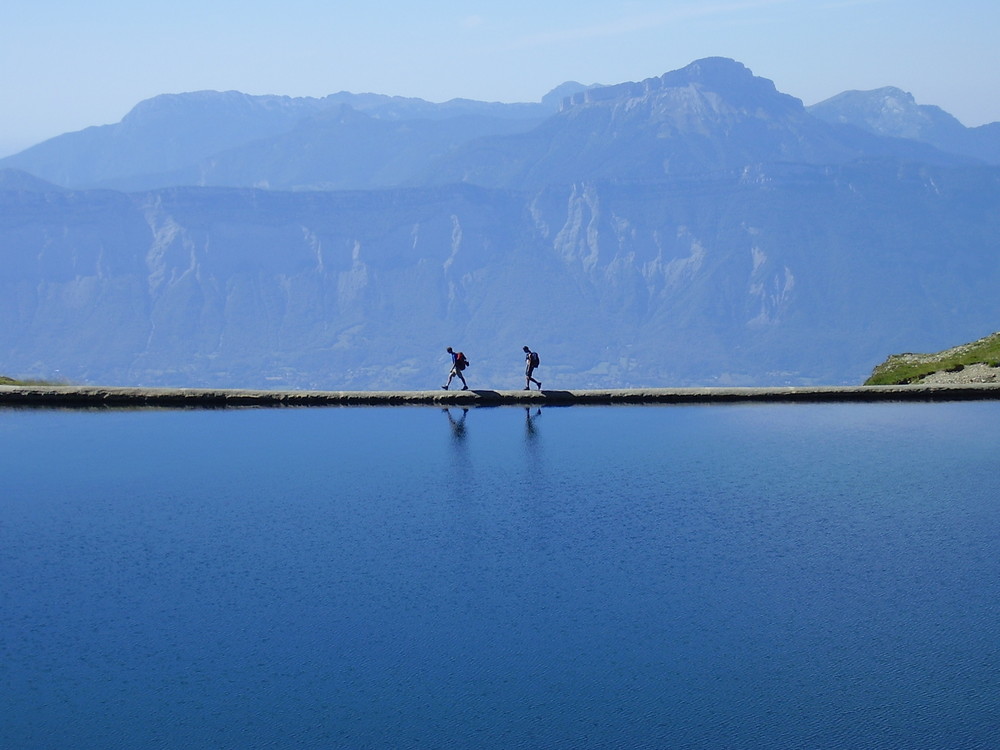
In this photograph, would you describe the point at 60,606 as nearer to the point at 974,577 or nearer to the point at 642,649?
the point at 642,649

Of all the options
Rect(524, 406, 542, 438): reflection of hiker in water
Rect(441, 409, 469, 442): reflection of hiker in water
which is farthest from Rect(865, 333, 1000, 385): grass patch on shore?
Rect(441, 409, 469, 442): reflection of hiker in water

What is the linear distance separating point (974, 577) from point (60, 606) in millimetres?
19286

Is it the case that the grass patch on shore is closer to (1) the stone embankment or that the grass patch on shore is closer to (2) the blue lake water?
(1) the stone embankment

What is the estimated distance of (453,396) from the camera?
52.2 m

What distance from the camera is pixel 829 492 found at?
37.2m

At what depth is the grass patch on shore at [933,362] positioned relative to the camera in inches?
2226

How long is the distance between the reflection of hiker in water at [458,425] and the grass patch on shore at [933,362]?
1905 cm

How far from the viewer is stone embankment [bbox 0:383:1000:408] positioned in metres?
51.1

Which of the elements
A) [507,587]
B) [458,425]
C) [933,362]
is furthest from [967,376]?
[507,587]

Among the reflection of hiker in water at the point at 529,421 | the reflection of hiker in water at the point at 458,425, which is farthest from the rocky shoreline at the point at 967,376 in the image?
the reflection of hiker in water at the point at 458,425

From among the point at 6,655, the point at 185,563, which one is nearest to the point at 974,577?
the point at 185,563

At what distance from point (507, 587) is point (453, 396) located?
2333 cm

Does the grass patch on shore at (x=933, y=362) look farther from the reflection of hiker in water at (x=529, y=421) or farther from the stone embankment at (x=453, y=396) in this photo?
the reflection of hiker in water at (x=529, y=421)

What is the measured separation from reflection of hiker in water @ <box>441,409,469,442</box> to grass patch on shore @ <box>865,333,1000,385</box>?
62.5 ft
